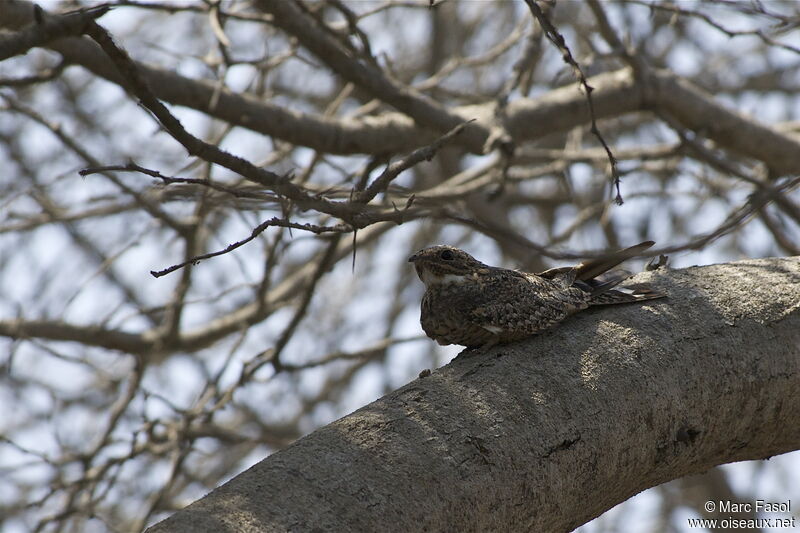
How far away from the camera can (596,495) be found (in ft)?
6.81

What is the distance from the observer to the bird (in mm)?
Answer: 2459

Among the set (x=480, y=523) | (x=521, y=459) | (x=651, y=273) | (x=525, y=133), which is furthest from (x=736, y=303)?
(x=525, y=133)

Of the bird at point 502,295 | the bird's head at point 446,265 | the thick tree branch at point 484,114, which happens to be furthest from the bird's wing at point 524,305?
the thick tree branch at point 484,114

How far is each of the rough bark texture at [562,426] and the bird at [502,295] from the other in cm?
7

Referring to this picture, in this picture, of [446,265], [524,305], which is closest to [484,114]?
[446,265]

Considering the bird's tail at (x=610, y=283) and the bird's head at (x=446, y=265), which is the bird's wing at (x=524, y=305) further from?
the bird's head at (x=446, y=265)

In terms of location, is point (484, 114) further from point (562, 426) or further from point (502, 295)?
point (562, 426)

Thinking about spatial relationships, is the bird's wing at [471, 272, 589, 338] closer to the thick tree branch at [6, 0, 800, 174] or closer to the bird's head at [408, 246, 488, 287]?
the bird's head at [408, 246, 488, 287]

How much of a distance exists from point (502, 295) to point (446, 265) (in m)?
0.42

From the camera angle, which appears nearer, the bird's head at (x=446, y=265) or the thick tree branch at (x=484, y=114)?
the bird's head at (x=446, y=265)

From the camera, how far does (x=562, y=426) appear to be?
6.61ft

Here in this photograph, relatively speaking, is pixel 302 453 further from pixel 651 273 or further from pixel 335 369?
pixel 335 369

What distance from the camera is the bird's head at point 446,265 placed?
3018 millimetres

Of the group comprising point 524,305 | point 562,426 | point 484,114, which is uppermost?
point 484,114
